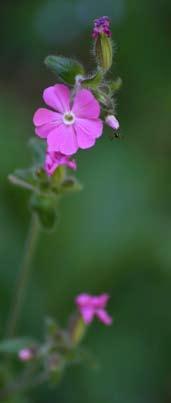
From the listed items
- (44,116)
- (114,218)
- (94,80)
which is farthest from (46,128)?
(114,218)

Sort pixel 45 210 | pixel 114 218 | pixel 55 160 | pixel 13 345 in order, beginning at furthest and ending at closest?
pixel 114 218 → pixel 13 345 → pixel 45 210 → pixel 55 160

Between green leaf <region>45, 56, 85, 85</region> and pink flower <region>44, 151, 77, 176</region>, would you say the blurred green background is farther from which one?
green leaf <region>45, 56, 85, 85</region>

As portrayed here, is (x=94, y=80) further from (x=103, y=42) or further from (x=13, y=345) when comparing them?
(x=13, y=345)

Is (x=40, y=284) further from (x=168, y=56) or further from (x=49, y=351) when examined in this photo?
(x=168, y=56)

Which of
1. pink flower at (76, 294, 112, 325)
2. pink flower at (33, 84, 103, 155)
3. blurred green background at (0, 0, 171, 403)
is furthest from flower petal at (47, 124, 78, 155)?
blurred green background at (0, 0, 171, 403)

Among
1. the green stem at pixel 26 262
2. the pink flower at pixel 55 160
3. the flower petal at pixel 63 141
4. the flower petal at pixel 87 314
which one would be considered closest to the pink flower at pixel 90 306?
the flower petal at pixel 87 314
